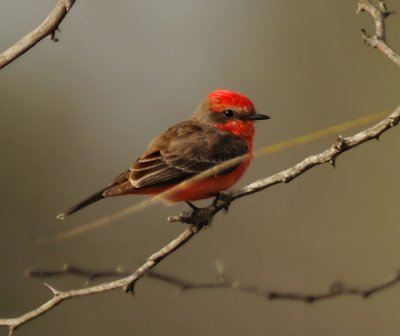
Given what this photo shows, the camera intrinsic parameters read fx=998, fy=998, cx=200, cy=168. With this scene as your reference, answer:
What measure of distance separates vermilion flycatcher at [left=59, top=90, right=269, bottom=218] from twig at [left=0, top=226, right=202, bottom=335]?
3.06ft

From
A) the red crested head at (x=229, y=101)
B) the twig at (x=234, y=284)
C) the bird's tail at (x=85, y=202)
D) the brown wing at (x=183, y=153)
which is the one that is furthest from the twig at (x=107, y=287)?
the red crested head at (x=229, y=101)

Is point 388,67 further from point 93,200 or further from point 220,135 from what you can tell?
point 93,200

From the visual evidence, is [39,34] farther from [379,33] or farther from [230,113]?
[230,113]

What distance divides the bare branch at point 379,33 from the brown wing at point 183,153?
5.65 ft

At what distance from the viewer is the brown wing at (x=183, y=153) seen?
5.32 metres

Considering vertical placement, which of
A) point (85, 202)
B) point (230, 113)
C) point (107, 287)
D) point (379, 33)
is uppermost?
point (379, 33)

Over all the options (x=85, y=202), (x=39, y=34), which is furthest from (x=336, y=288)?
(x=85, y=202)

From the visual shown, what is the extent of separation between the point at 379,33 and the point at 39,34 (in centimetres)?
125

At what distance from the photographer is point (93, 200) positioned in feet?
16.4

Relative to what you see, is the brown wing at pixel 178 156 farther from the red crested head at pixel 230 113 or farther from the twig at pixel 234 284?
the twig at pixel 234 284

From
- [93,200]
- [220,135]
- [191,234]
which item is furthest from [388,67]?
[191,234]

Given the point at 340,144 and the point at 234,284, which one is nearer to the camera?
the point at 340,144

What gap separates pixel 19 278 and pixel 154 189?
13.8 feet

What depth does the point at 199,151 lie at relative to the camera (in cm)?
561
